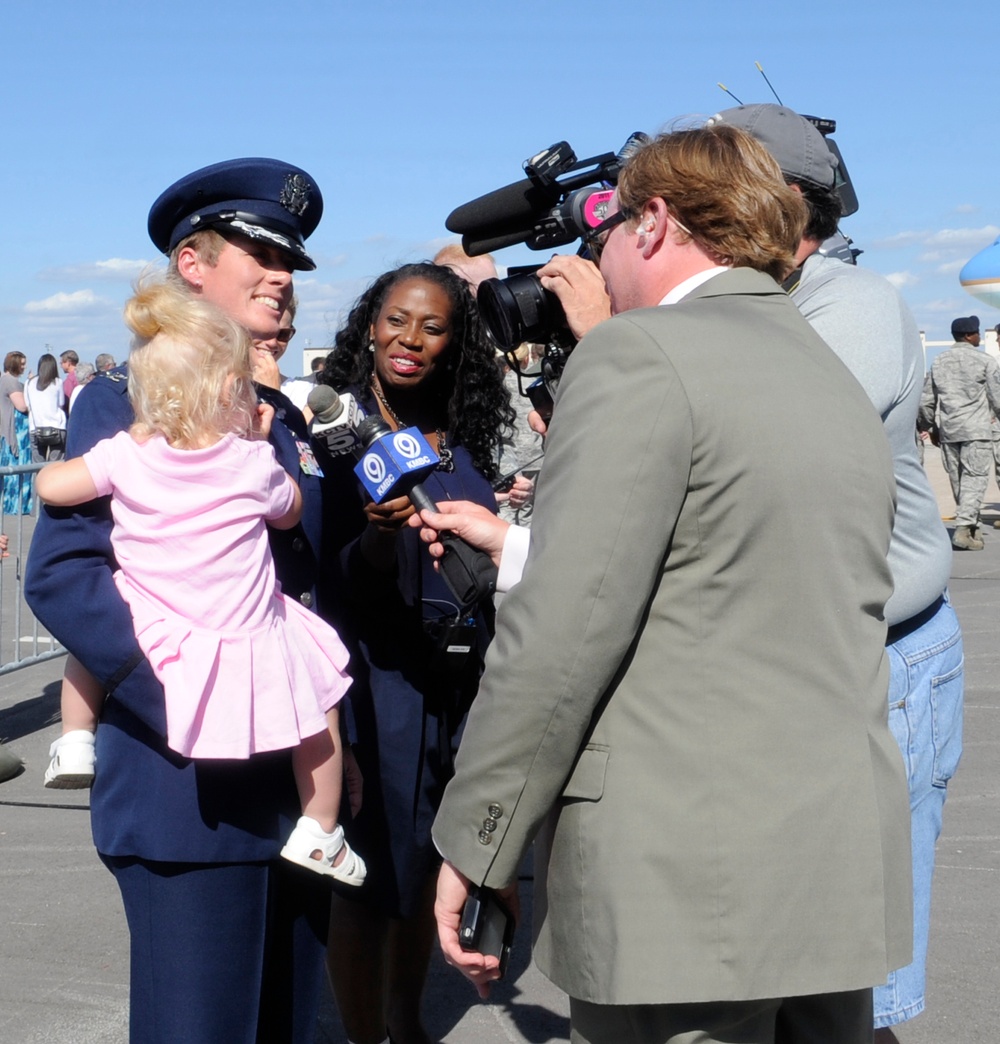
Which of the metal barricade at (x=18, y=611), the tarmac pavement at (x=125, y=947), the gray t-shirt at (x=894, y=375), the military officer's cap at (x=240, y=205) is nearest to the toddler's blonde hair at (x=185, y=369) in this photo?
the military officer's cap at (x=240, y=205)

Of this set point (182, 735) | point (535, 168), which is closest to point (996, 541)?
point (535, 168)

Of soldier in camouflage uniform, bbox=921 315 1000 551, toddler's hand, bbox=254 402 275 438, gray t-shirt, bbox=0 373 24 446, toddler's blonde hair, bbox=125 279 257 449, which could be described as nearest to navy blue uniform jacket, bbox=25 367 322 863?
toddler's blonde hair, bbox=125 279 257 449

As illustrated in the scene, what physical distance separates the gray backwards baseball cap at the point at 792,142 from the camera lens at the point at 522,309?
1.58 ft

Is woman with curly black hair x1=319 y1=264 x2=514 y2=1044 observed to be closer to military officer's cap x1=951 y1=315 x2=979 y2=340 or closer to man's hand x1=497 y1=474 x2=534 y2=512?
man's hand x1=497 y1=474 x2=534 y2=512

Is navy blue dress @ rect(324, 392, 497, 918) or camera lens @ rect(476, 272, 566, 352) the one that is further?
navy blue dress @ rect(324, 392, 497, 918)

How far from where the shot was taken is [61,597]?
2070mm

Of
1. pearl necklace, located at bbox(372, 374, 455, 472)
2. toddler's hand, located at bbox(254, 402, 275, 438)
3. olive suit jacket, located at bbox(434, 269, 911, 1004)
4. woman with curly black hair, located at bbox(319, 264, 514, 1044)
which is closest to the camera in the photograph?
olive suit jacket, located at bbox(434, 269, 911, 1004)

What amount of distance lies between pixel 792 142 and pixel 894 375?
0.47 meters

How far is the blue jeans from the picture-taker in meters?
2.55

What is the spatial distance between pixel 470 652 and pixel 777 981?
1469 millimetres

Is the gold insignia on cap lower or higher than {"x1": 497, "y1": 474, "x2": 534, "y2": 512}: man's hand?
higher

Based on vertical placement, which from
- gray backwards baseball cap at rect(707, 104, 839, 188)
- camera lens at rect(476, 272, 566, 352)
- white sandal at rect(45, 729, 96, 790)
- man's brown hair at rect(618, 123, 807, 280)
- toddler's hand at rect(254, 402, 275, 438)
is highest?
gray backwards baseball cap at rect(707, 104, 839, 188)

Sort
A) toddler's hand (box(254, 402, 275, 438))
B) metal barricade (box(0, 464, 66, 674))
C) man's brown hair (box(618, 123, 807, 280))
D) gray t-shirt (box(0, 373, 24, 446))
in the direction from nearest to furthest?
man's brown hair (box(618, 123, 807, 280))
toddler's hand (box(254, 402, 275, 438))
metal barricade (box(0, 464, 66, 674))
gray t-shirt (box(0, 373, 24, 446))

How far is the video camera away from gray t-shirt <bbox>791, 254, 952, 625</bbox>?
460 mm
